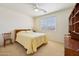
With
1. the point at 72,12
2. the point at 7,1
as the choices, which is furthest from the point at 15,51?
the point at 72,12

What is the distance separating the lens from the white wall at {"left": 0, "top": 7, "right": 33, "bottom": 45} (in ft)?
4.95

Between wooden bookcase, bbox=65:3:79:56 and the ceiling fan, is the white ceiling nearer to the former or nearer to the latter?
the ceiling fan

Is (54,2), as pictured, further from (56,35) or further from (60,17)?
(56,35)

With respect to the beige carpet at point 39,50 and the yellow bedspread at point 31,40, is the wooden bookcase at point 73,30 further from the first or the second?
the yellow bedspread at point 31,40

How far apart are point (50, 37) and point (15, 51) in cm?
66

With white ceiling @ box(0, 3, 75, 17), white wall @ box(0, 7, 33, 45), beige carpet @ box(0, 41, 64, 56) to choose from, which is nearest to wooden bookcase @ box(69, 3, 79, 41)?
white ceiling @ box(0, 3, 75, 17)

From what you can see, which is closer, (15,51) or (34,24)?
(15,51)

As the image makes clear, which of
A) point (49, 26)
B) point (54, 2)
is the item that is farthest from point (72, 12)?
point (49, 26)

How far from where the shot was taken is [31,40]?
5.00 ft

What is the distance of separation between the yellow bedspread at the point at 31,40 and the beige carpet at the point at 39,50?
0.08m

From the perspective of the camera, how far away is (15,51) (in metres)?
1.51

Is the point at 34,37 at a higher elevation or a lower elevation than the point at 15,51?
higher

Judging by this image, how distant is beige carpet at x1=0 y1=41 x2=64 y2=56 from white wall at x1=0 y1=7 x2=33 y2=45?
0.19m

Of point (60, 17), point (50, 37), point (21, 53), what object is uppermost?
point (60, 17)
